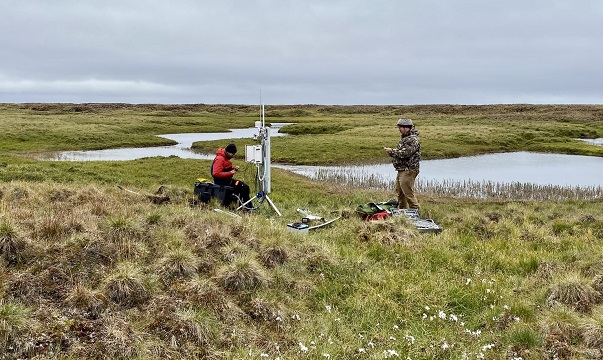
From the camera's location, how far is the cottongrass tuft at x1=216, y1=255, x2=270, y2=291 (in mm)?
7680

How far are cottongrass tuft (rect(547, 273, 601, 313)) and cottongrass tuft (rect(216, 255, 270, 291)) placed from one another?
4.37m

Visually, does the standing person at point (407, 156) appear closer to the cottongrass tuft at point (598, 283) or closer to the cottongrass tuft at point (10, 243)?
the cottongrass tuft at point (598, 283)

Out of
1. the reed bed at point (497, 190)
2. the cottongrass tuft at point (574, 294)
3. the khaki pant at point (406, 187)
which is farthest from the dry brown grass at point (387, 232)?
the reed bed at point (497, 190)

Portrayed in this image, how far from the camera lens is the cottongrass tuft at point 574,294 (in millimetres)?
7312

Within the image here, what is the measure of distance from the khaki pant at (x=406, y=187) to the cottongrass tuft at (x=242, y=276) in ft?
24.1

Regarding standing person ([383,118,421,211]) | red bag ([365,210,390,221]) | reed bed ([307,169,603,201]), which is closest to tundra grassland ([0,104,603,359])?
red bag ([365,210,390,221])

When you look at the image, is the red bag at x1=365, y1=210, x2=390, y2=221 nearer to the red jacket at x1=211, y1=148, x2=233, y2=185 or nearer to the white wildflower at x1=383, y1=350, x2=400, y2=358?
the red jacket at x1=211, y1=148, x2=233, y2=185

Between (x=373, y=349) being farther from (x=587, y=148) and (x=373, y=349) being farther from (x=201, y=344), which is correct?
(x=587, y=148)

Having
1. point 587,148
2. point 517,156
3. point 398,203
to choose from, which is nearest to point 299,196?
point 398,203

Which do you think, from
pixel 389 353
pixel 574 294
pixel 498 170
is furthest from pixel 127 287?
pixel 498 170

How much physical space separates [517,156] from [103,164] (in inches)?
1241

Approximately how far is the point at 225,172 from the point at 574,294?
9678mm

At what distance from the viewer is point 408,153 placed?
1403 centimetres

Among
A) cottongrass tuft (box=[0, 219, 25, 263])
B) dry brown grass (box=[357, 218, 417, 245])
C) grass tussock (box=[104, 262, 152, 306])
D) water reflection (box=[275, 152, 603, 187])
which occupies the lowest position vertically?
water reflection (box=[275, 152, 603, 187])
